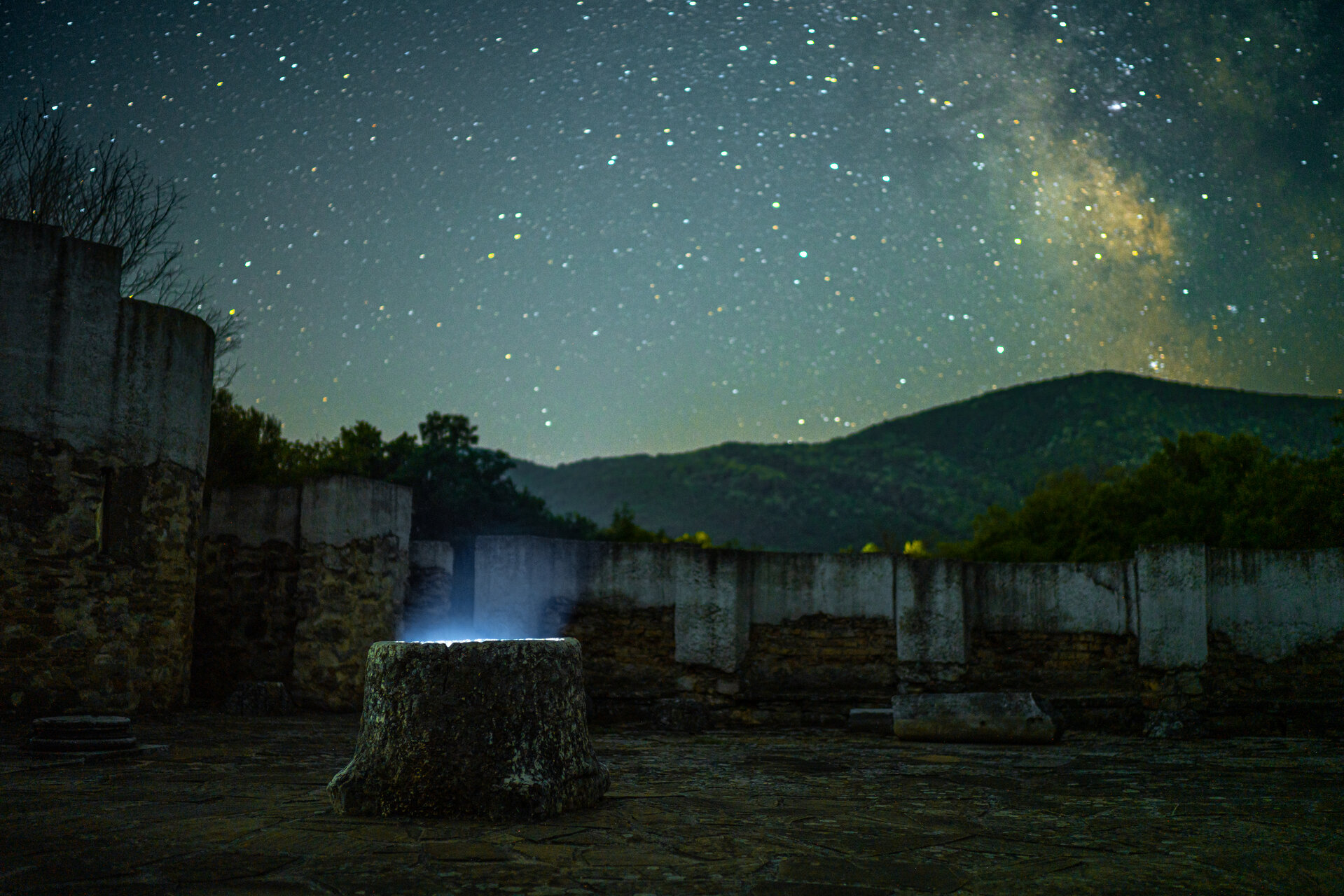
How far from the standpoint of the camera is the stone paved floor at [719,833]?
307 cm

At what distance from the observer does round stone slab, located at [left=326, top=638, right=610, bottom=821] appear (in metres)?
4.12

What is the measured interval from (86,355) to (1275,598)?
12646 millimetres

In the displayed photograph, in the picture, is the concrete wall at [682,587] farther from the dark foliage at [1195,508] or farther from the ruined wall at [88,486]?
the dark foliage at [1195,508]

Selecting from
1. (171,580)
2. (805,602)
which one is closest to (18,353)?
(171,580)

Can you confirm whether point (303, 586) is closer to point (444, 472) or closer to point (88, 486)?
point (88, 486)

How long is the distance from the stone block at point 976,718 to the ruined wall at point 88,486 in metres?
7.47

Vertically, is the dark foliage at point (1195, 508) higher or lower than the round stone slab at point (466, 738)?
higher

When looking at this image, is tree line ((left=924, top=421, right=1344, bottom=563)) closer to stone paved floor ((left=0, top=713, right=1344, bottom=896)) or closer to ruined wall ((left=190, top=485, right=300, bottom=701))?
stone paved floor ((left=0, top=713, right=1344, bottom=896))

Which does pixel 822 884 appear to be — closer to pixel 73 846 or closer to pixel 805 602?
pixel 73 846

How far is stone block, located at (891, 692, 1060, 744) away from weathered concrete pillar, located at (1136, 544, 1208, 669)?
90.2 inches

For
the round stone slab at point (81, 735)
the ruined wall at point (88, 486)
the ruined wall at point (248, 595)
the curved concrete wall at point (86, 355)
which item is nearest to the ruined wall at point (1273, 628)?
the round stone slab at point (81, 735)

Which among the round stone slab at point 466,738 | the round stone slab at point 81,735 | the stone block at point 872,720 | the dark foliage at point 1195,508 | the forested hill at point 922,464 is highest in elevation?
the forested hill at point 922,464

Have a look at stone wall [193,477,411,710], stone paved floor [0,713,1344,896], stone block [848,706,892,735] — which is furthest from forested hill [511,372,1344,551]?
stone paved floor [0,713,1344,896]

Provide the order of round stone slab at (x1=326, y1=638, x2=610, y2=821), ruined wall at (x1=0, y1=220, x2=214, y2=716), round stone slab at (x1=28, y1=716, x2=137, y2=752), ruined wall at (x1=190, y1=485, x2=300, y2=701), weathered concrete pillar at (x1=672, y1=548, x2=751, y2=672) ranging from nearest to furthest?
1. round stone slab at (x1=326, y1=638, x2=610, y2=821)
2. round stone slab at (x1=28, y1=716, x2=137, y2=752)
3. ruined wall at (x1=0, y1=220, x2=214, y2=716)
4. weathered concrete pillar at (x1=672, y1=548, x2=751, y2=672)
5. ruined wall at (x1=190, y1=485, x2=300, y2=701)
